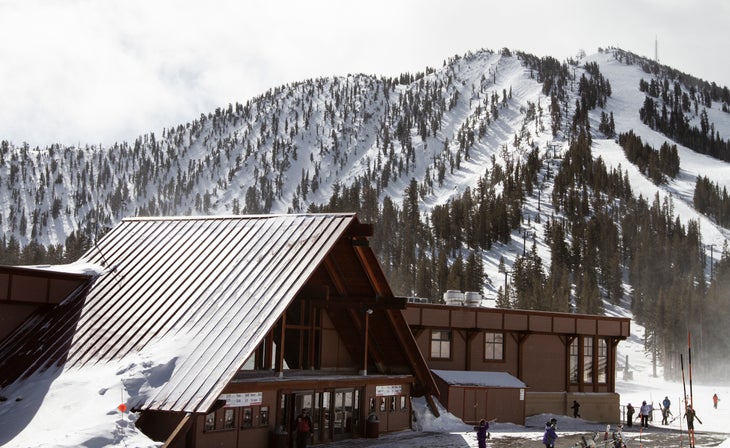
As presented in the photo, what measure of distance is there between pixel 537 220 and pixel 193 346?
13293 centimetres

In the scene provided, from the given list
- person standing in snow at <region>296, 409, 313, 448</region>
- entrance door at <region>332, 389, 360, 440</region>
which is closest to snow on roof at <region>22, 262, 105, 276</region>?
person standing in snow at <region>296, 409, 313, 448</region>

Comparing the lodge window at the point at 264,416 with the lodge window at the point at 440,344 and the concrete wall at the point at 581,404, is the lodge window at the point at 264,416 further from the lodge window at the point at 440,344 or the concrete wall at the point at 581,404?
the concrete wall at the point at 581,404

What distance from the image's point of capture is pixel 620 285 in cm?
12688

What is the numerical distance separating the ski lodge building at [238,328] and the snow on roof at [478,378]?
412 millimetres

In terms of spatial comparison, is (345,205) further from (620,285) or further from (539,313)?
(539,313)

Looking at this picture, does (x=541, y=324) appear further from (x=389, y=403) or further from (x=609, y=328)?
(x=389, y=403)

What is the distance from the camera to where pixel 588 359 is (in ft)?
153

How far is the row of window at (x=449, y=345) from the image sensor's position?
40.3 meters

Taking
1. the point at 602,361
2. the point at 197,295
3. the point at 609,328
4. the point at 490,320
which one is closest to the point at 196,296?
the point at 197,295

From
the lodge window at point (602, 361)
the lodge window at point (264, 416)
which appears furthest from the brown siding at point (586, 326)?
the lodge window at point (264, 416)

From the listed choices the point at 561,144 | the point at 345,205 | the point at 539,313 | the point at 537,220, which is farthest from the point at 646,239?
the point at 539,313

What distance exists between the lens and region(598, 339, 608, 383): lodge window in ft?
155

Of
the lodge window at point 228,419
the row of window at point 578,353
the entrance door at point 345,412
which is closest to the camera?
the lodge window at point 228,419

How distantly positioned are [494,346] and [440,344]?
3673 mm
